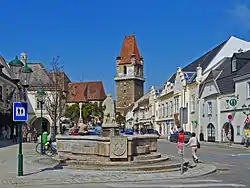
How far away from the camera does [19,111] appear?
15.0 metres

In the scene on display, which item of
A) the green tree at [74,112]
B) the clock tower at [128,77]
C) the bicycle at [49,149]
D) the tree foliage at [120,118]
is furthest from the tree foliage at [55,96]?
the clock tower at [128,77]

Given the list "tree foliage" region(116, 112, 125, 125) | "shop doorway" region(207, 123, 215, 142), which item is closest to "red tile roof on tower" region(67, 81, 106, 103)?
"tree foliage" region(116, 112, 125, 125)

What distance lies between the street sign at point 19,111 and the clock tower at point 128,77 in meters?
114

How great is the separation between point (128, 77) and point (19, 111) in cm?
11614

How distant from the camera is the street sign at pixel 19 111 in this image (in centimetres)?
1492

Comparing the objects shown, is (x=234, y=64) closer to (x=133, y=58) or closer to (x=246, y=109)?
(x=246, y=109)

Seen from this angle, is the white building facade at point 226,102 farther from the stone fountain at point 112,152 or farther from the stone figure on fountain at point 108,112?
the stone fountain at point 112,152

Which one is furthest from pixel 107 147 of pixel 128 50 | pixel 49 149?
pixel 128 50

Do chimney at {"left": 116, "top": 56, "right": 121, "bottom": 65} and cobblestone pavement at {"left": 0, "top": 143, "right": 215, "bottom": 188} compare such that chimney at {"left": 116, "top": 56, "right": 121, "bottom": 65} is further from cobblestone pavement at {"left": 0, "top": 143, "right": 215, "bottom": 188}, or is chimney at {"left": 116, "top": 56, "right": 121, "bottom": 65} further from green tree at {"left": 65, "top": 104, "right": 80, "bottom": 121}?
cobblestone pavement at {"left": 0, "top": 143, "right": 215, "bottom": 188}

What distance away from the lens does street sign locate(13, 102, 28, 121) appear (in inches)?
587

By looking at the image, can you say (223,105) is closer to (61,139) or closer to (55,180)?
(61,139)

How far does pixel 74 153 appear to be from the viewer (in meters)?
19.3

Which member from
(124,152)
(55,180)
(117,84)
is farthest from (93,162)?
(117,84)

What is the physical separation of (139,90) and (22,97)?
119 metres
